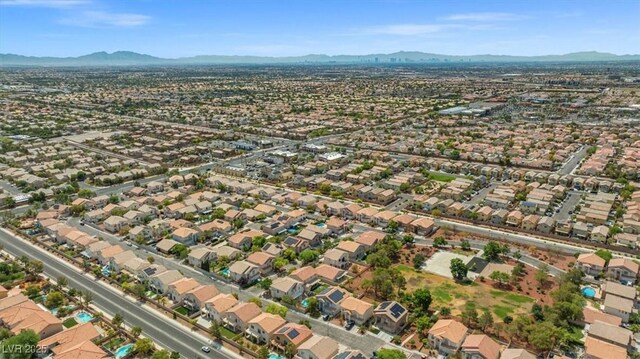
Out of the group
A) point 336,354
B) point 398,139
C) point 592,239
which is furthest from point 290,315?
point 398,139

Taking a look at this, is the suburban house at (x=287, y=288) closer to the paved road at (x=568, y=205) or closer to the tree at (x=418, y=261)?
the tree at (x=418, y=261)

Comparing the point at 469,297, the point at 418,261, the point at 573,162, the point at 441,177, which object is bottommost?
the point at 469,297

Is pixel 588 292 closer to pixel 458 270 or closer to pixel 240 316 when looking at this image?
pixel 458 270

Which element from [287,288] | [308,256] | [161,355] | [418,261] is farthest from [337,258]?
[161,355]

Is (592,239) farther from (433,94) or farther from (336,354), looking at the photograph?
(433,94)

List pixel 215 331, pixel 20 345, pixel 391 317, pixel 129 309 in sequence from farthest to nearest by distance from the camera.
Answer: pixel 129 309, pixel 391 317, pixel 215 331, pixel 20 345

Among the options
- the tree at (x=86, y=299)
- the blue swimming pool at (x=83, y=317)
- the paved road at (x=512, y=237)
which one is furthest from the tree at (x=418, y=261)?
the tree at (x=86, y=299)

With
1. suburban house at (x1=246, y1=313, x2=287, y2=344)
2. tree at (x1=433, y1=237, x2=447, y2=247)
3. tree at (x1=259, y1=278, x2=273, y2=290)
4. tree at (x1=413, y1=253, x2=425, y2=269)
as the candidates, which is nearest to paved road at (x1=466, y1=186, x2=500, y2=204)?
tree at (x1=433, y1=237, x2=447, y2=247)
